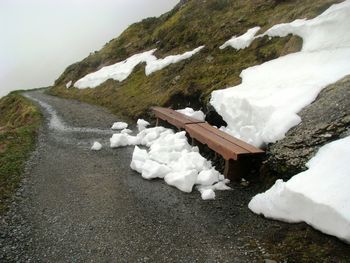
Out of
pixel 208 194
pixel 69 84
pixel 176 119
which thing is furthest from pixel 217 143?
pixel 69 84

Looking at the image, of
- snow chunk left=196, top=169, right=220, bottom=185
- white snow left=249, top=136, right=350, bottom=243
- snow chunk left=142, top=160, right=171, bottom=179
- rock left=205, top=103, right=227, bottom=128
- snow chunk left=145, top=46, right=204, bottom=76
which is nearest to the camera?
white snow left=249, top=136, right=350, bottom=243

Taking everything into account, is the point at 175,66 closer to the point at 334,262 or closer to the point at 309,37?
the point at 309,37

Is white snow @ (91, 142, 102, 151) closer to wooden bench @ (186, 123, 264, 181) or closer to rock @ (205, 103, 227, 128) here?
rock @ (205, 103, 227, 128)

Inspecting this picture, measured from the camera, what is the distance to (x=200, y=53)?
21109 millimetres

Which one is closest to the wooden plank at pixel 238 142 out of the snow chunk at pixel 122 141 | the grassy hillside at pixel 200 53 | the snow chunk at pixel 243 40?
the snow chunk at pixel 122 141

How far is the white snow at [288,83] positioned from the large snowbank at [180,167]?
159 cm

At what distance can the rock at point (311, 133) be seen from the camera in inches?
306

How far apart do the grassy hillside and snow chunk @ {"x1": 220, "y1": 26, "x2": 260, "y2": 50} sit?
375mm

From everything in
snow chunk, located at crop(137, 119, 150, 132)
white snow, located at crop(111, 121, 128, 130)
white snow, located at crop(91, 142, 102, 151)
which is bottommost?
snow chunk, located at crop(137, 119, 150, 132)

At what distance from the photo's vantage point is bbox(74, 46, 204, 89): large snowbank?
76.1 ft

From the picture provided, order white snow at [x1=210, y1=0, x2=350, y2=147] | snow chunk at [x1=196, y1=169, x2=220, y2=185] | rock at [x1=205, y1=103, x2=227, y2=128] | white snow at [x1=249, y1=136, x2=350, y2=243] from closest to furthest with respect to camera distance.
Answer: white snow at [x1=249, y1=136, x2=350, y2=243]
snow chunk at [x1=196, y1=169, x2=220, y2=185]
white snow at [x1=210, y1=0, x2=350, y2=147]
rock at [x1=205, y1=103, x2=227, y2=128]

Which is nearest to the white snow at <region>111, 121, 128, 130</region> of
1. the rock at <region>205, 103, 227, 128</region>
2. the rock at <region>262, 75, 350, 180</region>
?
the rock at <region>205, 103, 227, 128</region>

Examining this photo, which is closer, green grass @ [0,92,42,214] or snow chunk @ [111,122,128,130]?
green grass @ [0,92,42,214]

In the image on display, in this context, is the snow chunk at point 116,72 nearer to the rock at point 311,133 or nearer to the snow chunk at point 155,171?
the snow chunk at point 155,171
